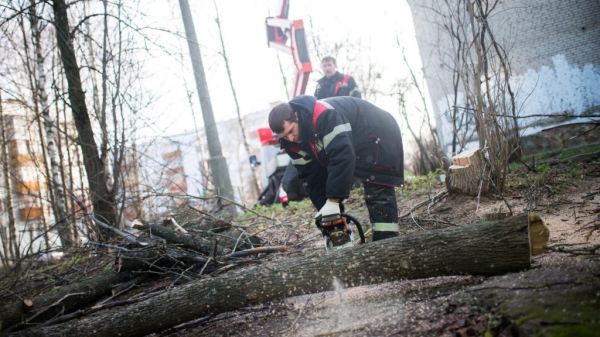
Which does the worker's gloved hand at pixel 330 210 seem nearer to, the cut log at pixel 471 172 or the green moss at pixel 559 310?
the green moss at pixel 559 310

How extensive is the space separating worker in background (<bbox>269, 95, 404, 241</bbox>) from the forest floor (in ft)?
2.41

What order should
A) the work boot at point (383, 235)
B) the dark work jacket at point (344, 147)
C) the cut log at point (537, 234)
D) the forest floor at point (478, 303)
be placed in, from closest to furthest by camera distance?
the forest floor at point (478, 303) → the cut log at point (537, 234) → the dark work jacket at point (344, 147) → the work boot at point (383, 235)

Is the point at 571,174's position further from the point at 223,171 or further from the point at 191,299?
the point at 223,171

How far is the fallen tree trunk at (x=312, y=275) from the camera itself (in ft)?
8.04

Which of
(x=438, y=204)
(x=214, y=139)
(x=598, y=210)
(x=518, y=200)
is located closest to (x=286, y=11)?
(x=214, y=139)

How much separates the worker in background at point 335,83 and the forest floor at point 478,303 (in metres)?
3.02

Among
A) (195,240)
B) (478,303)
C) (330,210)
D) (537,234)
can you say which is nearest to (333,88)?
(195,240)

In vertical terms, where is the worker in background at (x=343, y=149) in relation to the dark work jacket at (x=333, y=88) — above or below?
below

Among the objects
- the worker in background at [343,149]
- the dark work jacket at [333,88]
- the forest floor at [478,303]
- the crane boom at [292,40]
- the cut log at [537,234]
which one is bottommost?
the forest floor at [478,303]

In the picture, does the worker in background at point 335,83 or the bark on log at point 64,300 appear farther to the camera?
the worker in background at point 335,83

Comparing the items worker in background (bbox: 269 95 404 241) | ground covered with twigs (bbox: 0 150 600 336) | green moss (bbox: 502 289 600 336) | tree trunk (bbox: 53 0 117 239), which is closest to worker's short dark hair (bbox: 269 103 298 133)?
worker in background (bbox: 269 95 404 241)

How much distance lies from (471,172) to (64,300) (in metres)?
4.32

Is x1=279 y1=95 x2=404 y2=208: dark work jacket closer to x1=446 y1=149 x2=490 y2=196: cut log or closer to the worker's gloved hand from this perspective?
the worker's gloved hand

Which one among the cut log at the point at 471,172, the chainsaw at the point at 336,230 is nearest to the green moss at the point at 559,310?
the chainsaw at the point at 336,230
